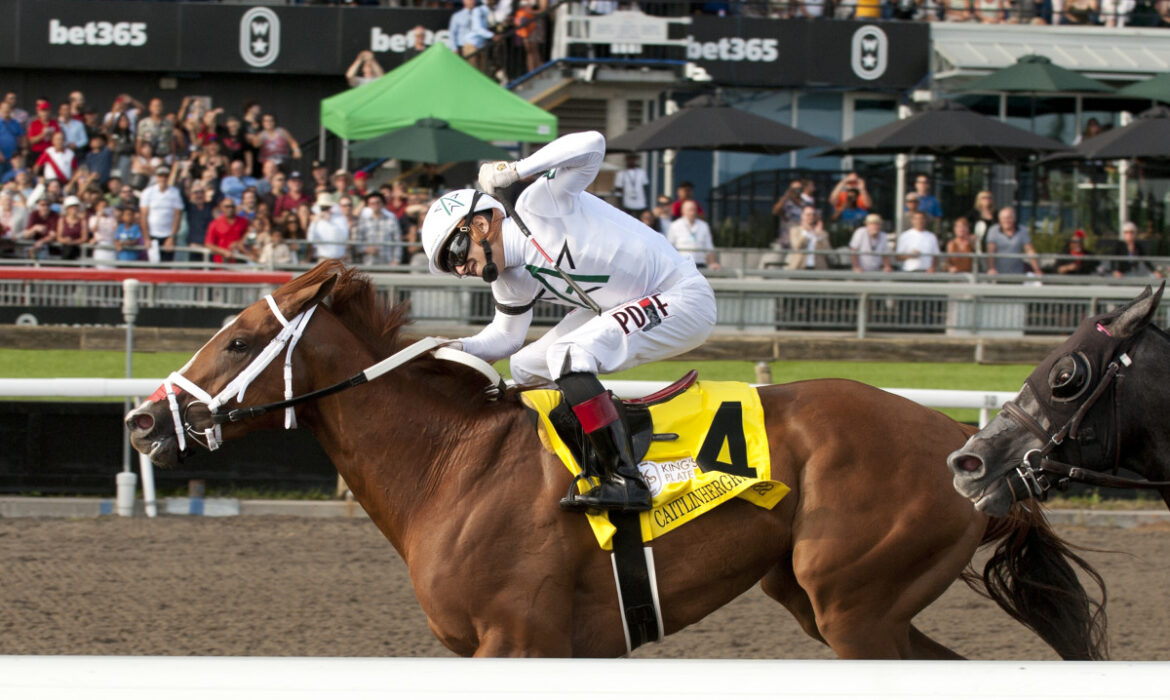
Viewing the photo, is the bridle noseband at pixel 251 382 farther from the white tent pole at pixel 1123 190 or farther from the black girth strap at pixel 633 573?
the white tent pole at pixel 1123 190

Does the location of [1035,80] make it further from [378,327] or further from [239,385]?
[239,385]

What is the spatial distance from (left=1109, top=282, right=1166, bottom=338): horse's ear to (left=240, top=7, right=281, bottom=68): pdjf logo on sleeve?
53.6ft

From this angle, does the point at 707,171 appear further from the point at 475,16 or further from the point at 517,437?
the point at 517,437

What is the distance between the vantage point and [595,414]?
367 centimetres

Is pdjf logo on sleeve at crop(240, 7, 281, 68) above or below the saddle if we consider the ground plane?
above

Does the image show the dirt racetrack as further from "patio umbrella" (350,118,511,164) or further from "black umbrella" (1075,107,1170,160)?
"black umbrella" (1075,107,1170,160)

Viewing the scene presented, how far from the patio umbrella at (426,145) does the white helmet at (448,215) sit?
9525 millimetres

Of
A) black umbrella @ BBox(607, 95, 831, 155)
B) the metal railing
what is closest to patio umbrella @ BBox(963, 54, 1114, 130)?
black umbrella @ BBox(607, 95, 831, 155)

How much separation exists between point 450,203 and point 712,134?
34.0 feet

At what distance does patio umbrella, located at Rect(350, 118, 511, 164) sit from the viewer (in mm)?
13516

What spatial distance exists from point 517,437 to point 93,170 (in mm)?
11817

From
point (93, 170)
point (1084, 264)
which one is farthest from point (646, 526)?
point (93, 170)

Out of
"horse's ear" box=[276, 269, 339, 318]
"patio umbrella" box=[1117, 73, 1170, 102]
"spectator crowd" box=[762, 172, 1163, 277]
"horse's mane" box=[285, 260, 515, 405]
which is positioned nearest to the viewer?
"horse's ear" box=[276, 269, 339, 318]

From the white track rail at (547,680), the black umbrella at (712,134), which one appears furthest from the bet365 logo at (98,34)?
the white track rail at (547,680)
